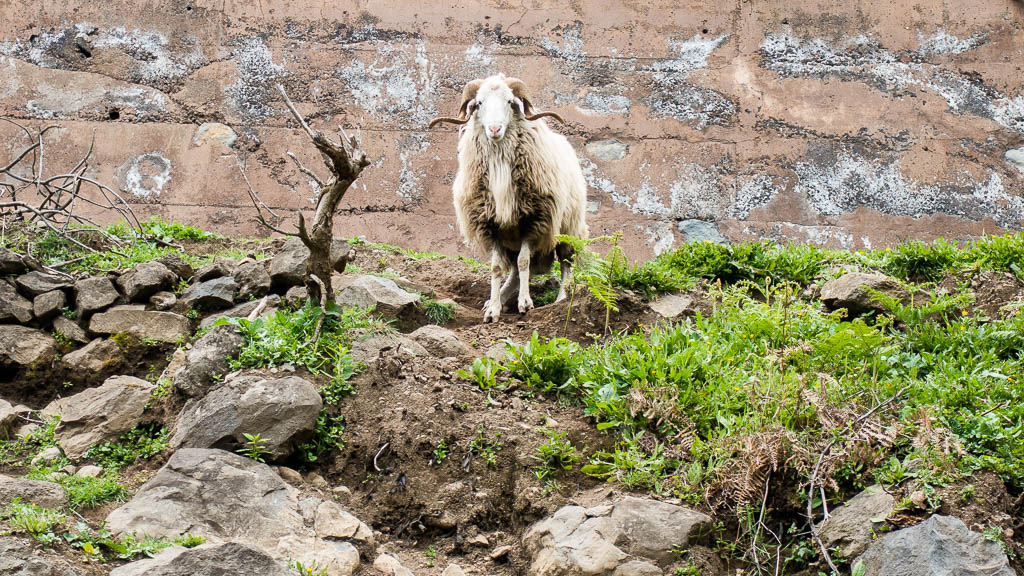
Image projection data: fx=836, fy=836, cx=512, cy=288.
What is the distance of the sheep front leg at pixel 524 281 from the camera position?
6.53 m

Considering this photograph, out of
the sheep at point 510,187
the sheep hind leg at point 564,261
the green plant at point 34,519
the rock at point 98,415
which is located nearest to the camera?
the green plant at point 34,519

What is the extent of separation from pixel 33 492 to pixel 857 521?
3479mm

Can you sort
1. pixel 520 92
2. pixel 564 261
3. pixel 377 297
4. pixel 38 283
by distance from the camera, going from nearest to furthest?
pixel 38 283, pixel 377 297, pixel 520 92, pixel 564 261

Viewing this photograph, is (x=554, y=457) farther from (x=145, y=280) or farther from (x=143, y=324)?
(x=145, y=280)

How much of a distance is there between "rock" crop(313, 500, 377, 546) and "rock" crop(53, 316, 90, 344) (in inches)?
102

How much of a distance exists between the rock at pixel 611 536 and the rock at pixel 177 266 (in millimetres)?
3730

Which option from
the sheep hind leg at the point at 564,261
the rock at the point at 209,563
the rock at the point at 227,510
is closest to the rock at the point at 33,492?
the rock at the point at 227,510

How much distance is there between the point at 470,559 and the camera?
151 inches

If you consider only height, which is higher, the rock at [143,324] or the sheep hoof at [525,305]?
the rock at [143,324]

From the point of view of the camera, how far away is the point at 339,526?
3.83 meters

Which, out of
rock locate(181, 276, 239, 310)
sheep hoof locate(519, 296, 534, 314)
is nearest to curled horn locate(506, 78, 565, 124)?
sheep hoof locate(519, 296, 534, 314)

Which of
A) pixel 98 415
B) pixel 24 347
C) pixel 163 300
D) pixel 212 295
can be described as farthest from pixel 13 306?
pixel 98 415

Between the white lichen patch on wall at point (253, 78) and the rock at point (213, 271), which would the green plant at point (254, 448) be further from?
the white lichen patch on wall at point (253, 78)

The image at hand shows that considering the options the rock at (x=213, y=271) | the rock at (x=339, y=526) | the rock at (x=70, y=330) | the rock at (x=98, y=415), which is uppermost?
the rock at (x=213, y=271)
